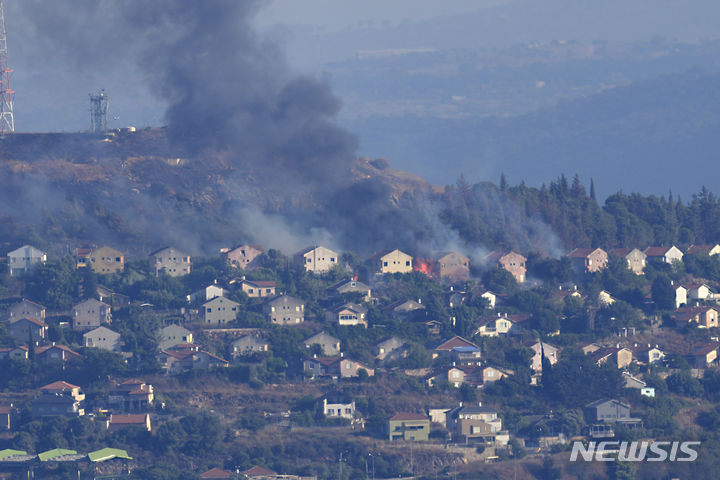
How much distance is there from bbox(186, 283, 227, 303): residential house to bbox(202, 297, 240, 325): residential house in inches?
67.0

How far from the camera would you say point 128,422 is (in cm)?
7888

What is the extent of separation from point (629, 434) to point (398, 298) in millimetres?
20883

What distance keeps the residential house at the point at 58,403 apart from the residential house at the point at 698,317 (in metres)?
29.2

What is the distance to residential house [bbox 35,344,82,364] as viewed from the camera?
8469 centimetres

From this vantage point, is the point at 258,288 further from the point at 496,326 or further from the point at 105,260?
the point at 496,326

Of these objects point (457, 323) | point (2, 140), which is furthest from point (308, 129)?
point (457, 323)

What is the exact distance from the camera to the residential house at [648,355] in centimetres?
9031

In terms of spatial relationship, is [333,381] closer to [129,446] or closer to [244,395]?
[244,395]

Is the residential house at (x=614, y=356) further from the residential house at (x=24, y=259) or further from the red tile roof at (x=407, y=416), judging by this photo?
Answer: the residential house at (x=24, y=259)

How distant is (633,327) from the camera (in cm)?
9412

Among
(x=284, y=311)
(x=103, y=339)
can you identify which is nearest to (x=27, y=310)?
(x=103, y=339)

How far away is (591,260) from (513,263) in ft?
13.3

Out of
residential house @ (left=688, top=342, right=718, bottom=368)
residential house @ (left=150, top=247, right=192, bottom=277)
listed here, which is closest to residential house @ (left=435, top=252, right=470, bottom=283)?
residential house @ (left=150, top=247, right=192, bottom=277)

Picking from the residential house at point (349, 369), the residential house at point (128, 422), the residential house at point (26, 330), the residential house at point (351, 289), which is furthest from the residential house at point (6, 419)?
the residential house at point (351, 289)
